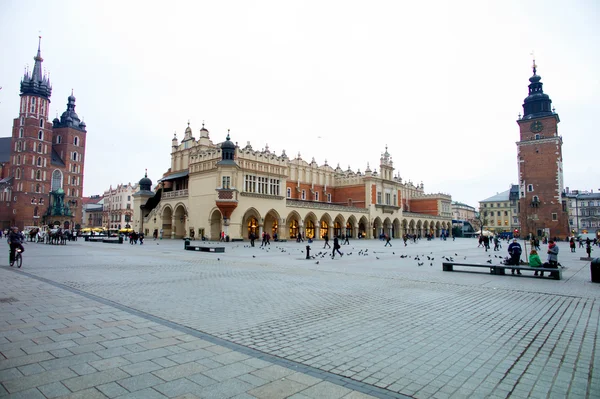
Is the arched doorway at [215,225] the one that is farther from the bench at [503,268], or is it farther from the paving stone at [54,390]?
the paving stone at [54,390]

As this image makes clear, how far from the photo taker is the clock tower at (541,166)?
186 feet

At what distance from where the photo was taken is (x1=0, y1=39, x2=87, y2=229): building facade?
7344 cm

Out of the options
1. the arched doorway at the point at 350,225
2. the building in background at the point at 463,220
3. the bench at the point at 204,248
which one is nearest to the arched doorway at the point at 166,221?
the bench at the point at 204,248

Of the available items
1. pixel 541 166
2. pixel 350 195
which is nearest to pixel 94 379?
pixel 350 195

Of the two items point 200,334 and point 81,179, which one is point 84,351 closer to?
point 200,334

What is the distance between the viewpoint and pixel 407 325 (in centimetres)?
646

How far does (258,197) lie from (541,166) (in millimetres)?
47141

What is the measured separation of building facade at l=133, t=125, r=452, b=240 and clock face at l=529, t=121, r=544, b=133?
76.8 ft

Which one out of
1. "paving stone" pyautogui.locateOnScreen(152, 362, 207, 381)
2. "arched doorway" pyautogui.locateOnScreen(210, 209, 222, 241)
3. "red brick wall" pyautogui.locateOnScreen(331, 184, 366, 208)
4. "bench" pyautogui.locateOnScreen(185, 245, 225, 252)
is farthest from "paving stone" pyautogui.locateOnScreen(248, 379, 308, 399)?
"red brick wall" pyautogui.locateOnScreen(331, 184, 366, 208)

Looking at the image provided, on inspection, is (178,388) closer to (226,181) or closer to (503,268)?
(503,268)

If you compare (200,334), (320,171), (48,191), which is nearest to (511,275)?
(200,334)

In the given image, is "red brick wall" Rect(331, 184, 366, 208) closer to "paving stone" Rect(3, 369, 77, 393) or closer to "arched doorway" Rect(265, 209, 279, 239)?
"arched doorway" Rect(265, 209, 279, 239)

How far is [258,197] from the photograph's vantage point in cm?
4356

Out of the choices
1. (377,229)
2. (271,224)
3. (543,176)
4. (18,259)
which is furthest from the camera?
(377,229)
